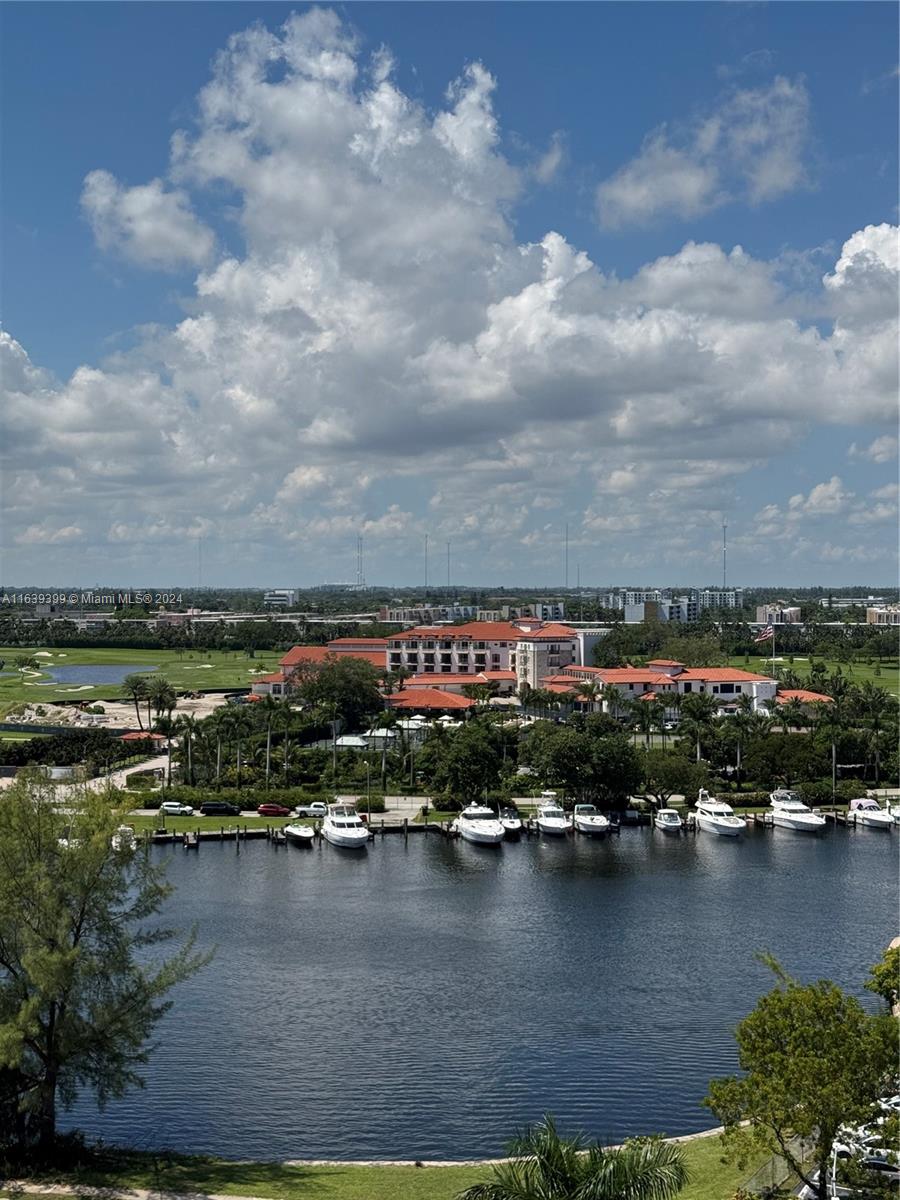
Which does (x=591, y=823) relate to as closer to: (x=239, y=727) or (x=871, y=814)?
(x=871, y=814)

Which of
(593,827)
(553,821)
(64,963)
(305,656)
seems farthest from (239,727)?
(64,963)

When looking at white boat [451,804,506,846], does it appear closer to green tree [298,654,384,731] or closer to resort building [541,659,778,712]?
green tree [298,654,384,731]

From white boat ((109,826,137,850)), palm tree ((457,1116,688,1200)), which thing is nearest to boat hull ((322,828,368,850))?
white boat ((109,826,137,850))

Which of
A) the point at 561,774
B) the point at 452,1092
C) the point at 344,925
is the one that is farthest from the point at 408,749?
the point at 452,1092

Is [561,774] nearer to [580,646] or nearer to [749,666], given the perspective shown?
[580,646]

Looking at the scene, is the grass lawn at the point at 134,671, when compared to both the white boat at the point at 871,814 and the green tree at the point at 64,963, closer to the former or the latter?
the white boat at the point at 871,814

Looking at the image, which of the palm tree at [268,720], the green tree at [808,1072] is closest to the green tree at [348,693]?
the palm tree at [268,720]
